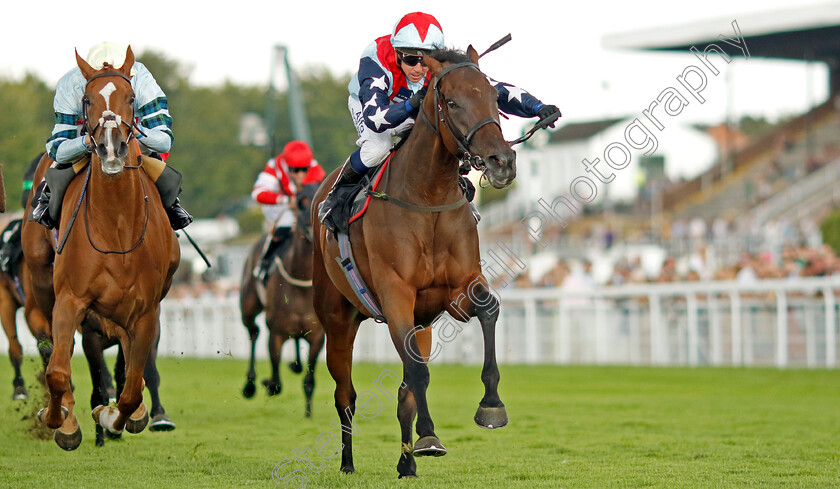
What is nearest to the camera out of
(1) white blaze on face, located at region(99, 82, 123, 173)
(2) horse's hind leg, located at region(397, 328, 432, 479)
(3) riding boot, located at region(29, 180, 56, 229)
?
(1) white blaze on face, located at region(99, 82, 123, 173)

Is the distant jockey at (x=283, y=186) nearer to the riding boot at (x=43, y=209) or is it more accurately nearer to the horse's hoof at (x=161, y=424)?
the horse's hoof at (x=161, y=424)

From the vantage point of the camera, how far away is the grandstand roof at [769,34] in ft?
101

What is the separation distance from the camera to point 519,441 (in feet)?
26.1

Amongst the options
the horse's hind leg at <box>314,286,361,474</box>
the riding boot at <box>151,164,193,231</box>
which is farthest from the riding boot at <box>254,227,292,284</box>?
the horse's hind leg at <box>314,286,361,474</box>

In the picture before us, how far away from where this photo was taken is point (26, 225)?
7.26m

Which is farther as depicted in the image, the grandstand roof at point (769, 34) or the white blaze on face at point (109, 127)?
the grandstand roof at point (769, 34)

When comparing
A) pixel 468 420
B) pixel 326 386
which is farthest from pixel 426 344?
pixel 326 386

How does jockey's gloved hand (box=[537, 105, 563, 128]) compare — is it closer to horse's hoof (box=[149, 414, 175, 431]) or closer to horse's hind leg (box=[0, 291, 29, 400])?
horse's hoof (box=[149, 414, 175, 431])

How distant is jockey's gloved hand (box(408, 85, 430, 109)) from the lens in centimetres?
591

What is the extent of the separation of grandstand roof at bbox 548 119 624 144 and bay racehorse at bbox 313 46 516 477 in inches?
2009

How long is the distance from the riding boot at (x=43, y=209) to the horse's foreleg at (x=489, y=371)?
8.02ft

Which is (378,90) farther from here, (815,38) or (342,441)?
(815,38)

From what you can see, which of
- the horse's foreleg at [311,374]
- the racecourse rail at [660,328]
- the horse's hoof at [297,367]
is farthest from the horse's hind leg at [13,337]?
the racecourse rail at [660,328]

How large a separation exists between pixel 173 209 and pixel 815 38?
28.4 meters
